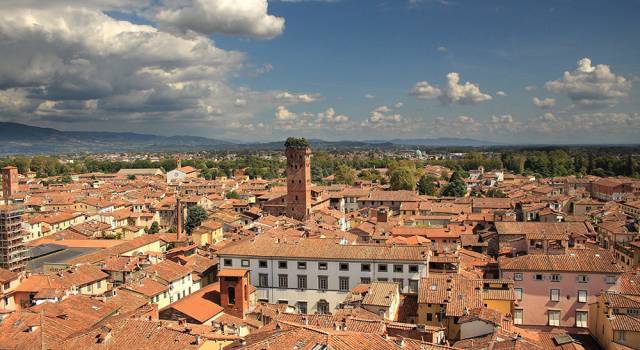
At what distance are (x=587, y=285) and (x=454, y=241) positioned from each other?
18647 millimetres

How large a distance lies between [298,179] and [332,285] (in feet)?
113

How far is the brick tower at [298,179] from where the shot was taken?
68.8m

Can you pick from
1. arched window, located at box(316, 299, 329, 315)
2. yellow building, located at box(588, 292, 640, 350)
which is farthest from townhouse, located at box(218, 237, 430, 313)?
yellow building, located at box(588, 292, 640, 350)

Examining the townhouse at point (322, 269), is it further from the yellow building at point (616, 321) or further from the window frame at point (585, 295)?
the yellow building at point (616, 321)

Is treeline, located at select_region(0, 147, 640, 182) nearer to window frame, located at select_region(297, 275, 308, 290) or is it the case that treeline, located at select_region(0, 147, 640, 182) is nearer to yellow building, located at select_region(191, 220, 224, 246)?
yellow building, located at select_region(191, 220, 224, 246)

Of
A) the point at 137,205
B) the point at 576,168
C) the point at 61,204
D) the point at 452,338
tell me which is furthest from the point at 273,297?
the point at 576,168

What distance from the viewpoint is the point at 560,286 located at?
3231 cm

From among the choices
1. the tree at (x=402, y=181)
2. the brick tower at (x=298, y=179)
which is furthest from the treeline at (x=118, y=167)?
the brick tower at (x=298, y=179)

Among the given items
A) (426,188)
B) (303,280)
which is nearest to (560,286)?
(303,280)

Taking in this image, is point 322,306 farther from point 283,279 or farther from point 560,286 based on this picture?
point 560,286

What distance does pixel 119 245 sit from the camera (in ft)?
157

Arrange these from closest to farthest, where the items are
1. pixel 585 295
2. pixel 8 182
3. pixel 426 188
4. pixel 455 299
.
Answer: pixel 455 299 → pixel 585 295 → pixel 8 182 → pixel 426 188

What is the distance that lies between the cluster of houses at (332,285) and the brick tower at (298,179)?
2867 millimetres

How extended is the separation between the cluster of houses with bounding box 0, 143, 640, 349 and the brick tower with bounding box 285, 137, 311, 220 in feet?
9.41
